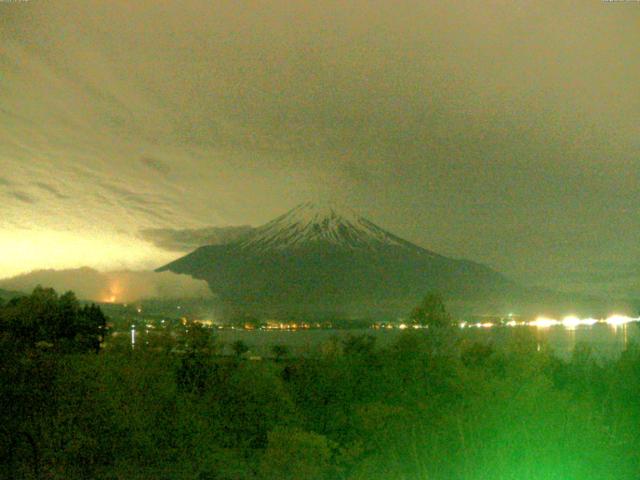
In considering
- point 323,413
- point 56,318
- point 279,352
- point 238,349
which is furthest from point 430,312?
point 323,413

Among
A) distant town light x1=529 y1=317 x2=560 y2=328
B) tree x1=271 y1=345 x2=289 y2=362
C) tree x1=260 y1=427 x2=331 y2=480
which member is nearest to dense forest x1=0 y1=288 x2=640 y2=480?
tree x1=260 y1=427 x2=331 y2=480

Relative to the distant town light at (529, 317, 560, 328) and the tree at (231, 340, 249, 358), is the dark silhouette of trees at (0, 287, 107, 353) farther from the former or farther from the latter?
the distant town light at (529, 317, 560, 328)

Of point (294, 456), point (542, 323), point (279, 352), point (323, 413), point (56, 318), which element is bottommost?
point (323, 413)

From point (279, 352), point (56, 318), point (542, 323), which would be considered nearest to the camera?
point (279, 352)

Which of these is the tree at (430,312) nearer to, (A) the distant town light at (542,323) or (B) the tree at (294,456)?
(A) the distant town light at (542,323)

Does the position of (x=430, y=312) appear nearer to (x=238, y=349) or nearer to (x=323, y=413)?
(x=238, y=349)

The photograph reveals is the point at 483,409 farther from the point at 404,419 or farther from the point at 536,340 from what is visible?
the point at 536,340

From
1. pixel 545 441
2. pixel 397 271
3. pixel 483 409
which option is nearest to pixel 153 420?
pixel 483 409

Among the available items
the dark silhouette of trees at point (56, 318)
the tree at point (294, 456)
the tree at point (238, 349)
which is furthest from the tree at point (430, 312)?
the tree at point (294, 456)
